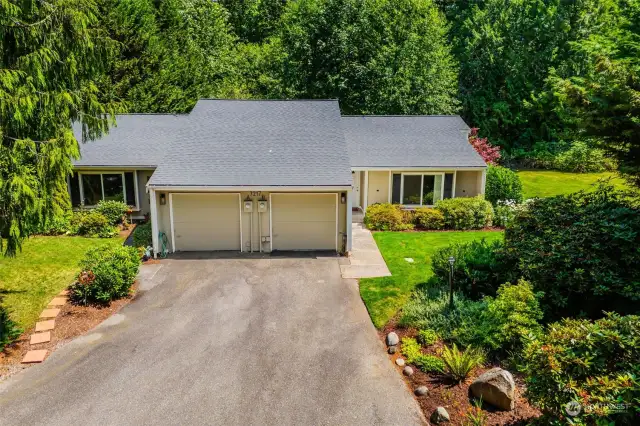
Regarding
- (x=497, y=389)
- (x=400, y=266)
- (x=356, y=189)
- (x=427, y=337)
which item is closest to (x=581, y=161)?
(x=356, y=189)

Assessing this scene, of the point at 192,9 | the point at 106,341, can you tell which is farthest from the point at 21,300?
the point at 192,9

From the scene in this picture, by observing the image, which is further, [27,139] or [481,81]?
[481,81]

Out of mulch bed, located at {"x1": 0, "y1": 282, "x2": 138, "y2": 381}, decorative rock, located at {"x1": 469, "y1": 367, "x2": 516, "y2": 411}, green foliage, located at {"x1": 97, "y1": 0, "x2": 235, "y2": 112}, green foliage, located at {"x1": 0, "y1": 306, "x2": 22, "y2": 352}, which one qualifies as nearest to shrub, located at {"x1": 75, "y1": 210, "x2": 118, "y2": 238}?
mulch bed, located at {"x1": 0, "y1": 282, "x2": 138, "y2": 381}

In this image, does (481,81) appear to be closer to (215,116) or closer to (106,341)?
(215,116)

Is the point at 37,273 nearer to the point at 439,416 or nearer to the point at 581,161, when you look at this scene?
the point at 439,416

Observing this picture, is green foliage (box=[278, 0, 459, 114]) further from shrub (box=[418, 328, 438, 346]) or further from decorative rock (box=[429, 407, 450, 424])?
decorative rock (box=[429, 407, 450, 424])

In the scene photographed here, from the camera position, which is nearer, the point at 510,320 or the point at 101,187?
the point at 510,320
